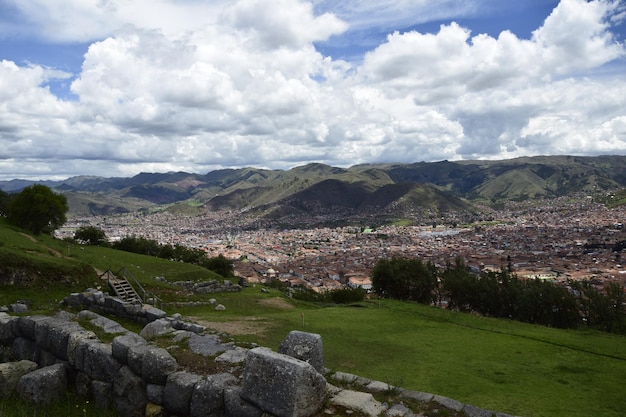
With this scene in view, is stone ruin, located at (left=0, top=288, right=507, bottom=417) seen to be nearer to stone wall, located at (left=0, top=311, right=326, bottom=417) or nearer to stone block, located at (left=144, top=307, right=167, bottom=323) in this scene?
stone wall, located at (left=0, top=311, right=326, bottom=417)

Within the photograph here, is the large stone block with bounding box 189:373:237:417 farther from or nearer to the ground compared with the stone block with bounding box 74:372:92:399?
farther from the ground

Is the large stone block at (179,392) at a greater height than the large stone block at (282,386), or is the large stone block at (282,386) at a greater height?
the large stone block at (282,386)

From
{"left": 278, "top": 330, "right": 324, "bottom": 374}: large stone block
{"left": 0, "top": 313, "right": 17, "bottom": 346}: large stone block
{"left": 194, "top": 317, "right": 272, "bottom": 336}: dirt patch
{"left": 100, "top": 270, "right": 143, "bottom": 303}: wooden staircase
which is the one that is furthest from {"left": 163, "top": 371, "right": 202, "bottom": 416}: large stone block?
{"left": 100, "top": 270, "right": 143, "bottom": 303}: wooden staircase

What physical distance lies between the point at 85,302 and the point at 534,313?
3507 centimetres

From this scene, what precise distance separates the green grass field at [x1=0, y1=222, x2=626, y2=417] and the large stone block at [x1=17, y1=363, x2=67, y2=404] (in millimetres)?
5674

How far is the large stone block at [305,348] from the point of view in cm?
923

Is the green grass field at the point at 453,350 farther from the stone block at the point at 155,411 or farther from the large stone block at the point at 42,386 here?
the large stone block at the point at 42,386

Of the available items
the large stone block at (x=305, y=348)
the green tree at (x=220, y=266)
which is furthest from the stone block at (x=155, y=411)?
the green tree at (x=220, y=266)

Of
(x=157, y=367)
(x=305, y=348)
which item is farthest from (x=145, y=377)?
(x=305, y=348)

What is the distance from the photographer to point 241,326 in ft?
67.1

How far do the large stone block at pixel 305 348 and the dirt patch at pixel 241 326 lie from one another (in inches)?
381

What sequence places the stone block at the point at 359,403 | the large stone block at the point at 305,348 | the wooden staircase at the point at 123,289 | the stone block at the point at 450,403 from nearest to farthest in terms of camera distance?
the stone block at the point at 359,403 < the stone block at the point at 450,403 < the large stone block at the point at 305,348 < the wooden staircase at the point at 123,289

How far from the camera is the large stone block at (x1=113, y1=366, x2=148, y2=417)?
882 centimetres

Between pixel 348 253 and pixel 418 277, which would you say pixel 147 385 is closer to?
pixel 418 277
